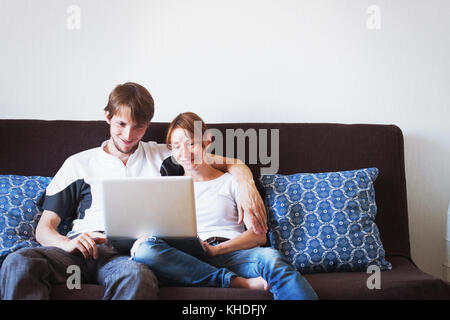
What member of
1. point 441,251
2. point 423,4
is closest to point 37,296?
point 441,251

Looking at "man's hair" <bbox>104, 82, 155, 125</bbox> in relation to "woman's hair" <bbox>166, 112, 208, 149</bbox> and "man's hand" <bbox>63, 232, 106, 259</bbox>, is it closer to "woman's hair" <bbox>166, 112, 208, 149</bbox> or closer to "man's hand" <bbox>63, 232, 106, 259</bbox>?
"woman's hair" <bbox>166, 112, 208, 149</bbox>

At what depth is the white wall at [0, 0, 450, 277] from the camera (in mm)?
2279

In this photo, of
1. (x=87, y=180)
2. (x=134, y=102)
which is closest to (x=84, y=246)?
(x=87, y=180)

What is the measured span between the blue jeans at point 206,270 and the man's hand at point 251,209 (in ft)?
0.47

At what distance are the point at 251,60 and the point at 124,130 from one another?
0.83 m

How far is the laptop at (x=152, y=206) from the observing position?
4.65 ft

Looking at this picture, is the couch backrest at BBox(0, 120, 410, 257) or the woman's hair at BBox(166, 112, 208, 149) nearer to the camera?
the woman's hair at BBox(166, 112, 208, 149)

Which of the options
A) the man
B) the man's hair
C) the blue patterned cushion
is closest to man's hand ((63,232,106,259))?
the man

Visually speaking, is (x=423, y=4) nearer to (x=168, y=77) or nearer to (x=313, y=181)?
(x=313, y=181)

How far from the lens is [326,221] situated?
1.76 meters

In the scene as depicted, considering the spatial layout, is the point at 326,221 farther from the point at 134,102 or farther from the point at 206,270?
the point at 134,102

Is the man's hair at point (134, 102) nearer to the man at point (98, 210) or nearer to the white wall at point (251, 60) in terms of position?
the man at point (98, 210)

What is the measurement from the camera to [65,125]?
203 cm

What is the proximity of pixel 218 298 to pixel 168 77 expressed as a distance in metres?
1.27
